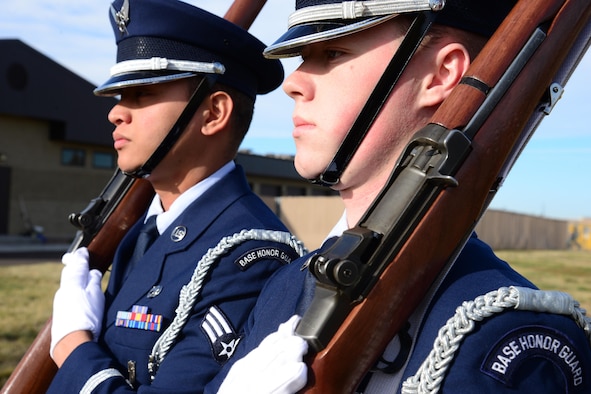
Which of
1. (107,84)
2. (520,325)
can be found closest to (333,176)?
(520,325)

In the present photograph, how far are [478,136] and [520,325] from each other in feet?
1.16

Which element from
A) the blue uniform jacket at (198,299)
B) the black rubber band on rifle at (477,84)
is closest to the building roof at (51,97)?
the blue uniform jacket at (198,299)

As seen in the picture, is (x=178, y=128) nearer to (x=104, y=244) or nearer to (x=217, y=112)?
(x=217, y=112)

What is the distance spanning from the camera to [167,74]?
2.50m

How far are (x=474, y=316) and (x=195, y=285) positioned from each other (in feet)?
3.88

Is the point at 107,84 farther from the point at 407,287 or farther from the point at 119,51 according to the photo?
the point at 407,287

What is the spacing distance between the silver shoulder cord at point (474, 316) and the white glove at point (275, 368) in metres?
0.21

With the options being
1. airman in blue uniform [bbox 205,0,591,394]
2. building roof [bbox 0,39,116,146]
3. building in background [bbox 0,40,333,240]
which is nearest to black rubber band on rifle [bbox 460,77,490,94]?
airman in blue uniform [bbox 205,0,591,394]

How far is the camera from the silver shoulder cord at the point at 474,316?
115 centimetres

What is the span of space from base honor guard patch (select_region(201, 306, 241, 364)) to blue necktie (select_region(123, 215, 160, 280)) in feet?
1.93

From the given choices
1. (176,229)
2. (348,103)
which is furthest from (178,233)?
(348,103)

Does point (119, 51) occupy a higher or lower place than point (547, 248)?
higher

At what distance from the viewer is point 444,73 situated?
1.41 m

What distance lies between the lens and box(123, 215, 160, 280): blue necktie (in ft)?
8.50
